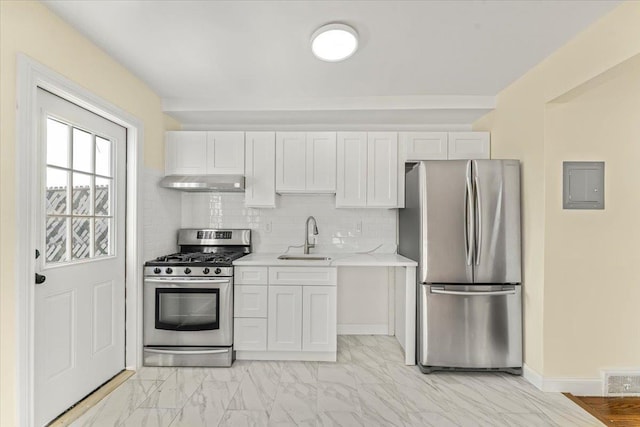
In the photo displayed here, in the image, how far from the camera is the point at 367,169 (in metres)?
3.65

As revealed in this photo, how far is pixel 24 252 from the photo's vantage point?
190 cm

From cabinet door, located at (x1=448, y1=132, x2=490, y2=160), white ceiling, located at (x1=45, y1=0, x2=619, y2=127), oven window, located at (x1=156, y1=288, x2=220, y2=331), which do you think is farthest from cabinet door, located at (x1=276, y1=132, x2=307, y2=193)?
cabinet door, located at (x1=448, y1=132, x2=490, y2=160)

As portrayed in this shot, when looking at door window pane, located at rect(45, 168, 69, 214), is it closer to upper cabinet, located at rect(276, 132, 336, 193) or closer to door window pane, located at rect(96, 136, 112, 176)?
door window pane, located at rect(96, 136, 112, 176)

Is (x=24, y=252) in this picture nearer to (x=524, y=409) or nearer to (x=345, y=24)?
(x=345, y=24)

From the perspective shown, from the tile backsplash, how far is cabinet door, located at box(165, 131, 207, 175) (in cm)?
47

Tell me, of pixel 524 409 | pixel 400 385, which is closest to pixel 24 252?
pixel 400 385

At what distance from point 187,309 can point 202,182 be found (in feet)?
4.00

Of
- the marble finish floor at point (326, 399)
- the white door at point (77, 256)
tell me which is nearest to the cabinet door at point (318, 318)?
the marble finish floor at point (326, 399)

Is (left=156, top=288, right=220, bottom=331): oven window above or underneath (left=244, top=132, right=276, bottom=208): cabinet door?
underneath

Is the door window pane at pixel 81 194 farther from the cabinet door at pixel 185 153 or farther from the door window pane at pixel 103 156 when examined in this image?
the cabinet door at pixel 185 153

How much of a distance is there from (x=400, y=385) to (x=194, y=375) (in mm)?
1725

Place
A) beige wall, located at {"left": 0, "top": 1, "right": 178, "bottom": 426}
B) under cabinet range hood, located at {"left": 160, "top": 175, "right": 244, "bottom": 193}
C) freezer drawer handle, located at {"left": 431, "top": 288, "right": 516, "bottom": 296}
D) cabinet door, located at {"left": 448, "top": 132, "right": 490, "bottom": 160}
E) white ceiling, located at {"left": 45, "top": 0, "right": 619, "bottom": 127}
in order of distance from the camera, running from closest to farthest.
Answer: beige wall, located at {"left": 0, "top": 1, "right": 178, "bottom": 426} < white ceiling, located at {"left": 45, "top": 0, "right": 619, "bottom": 127} < freezer drawer handle, located at {"left": 431, "top": 288, "right": 516, "bottom": 296} < under cabinet range hood, located at {"left": 160, "top": 175, "right": 244, "bottom": 193} < cabinet door, located at {"left": 448, "top": 132, "right": 490, "bottom": 160}

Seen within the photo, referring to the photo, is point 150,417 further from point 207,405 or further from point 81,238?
point 81,238

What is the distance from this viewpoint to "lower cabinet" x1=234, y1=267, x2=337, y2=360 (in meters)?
3.23
